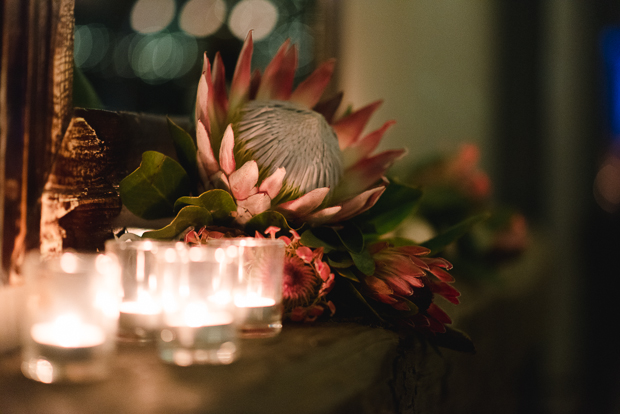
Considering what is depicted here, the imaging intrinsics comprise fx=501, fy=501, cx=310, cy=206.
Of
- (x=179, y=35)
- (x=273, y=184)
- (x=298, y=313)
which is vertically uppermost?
(x=179, y=35)

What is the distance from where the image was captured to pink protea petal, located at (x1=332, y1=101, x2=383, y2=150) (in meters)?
0.52

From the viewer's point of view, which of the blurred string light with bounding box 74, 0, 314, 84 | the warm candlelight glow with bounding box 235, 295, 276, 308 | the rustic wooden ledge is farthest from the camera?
the blurred string light with bounding box 74, 0, 314, 84

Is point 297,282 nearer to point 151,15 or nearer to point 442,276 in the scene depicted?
point 442,276

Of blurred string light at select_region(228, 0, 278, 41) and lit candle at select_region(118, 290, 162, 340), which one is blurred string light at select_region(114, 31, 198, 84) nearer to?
blurred string light at select_region(228, 0, 278, 41)

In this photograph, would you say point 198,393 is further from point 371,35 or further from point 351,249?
point 371,35

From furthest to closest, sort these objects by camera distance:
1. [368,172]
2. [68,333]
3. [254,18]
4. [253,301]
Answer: [254,18] < [368,172] < [253,301] < [68,333]

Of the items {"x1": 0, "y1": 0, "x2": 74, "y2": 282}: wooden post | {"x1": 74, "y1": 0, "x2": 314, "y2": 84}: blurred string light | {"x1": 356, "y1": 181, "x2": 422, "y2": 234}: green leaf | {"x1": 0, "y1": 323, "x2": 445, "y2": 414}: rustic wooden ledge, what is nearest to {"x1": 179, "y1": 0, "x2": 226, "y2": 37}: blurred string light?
{"x1": 74, "y1": 0, "x2": 314, "y2": 84}: blurred string light

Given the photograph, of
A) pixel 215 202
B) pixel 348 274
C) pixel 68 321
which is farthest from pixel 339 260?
pixel 68 321

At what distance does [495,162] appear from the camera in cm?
221

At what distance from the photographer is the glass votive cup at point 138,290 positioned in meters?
0.35

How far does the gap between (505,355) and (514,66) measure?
171cm

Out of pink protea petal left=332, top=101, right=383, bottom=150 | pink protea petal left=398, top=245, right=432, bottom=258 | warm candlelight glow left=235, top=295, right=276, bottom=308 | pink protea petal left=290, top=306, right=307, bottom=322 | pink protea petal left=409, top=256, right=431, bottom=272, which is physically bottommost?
pink protea petal left=290, top=306, right=307, bottom=322

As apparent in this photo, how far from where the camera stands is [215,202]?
1.34 ft

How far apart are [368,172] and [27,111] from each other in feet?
1.01
